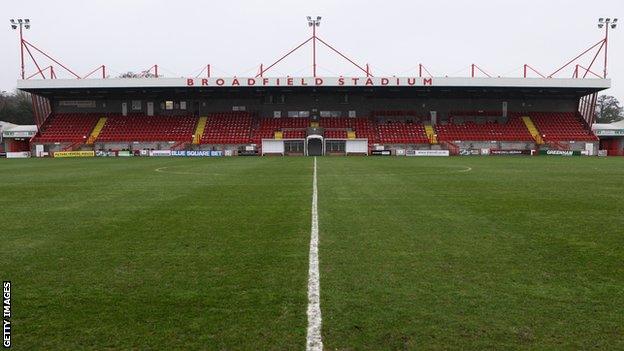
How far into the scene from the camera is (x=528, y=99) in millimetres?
69438

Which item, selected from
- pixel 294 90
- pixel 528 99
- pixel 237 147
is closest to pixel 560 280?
pixel 237 147

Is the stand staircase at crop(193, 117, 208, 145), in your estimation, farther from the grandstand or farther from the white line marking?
the white line marking

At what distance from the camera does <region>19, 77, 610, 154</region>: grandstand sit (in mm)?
61531

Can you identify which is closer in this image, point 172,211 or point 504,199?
point 172,211

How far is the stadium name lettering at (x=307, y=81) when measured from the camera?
60866 millimetres

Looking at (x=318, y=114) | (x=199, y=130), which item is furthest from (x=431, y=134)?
(x=199, y=130)

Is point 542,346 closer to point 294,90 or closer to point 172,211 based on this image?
point 172,211

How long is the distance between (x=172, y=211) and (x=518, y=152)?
5664 centimetres

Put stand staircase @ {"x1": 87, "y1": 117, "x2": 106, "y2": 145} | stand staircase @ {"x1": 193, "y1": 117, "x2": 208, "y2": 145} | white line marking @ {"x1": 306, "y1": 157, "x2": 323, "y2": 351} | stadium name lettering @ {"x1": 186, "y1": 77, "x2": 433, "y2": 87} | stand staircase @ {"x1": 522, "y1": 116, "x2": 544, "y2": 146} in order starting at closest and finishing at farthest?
white line marking @ {"x1": 306, "y1": 157, "x2": 323, "y2": 351}
stadium name lettering @ {"x1": 186, "y1": 77, "x2": 433, "y2": 87}
stand staircase @ {"x1": 522, "y1": 116, "x2": 544, "y2": 146}
stand staircase @ {"x1": 87, "y1": 117, "x2": 106, "y2": 145}
stand staircase @ {"x1": 193, "y1": 117, "x2": 208, "y2": 145}

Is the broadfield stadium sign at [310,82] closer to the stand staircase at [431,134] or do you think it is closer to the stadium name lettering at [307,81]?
the stadium name lettering at [307,81]
